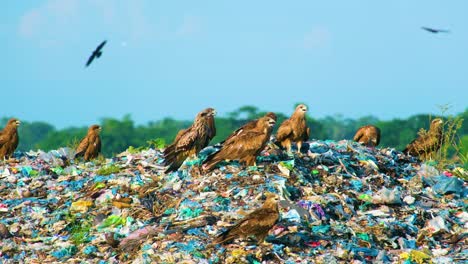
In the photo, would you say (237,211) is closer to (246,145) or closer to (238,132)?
(246,145)

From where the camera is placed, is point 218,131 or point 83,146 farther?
point 218,131

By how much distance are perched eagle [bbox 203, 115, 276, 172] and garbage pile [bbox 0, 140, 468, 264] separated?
8.4 inches

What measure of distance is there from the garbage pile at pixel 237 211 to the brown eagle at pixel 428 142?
3.80ft

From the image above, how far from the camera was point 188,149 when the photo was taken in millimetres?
13039

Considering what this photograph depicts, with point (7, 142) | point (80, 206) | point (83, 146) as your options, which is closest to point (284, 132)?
point (80, 206)

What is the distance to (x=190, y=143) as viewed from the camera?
13039 millimetres

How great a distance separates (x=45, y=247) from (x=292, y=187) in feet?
11.5

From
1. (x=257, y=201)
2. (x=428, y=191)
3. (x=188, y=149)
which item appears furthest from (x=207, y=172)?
(x=428, y=191)

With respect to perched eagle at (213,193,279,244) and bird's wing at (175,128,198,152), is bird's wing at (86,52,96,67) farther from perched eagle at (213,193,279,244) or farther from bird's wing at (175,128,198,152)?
perched eagle at (213,193,279,244)

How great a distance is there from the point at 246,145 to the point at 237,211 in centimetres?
137

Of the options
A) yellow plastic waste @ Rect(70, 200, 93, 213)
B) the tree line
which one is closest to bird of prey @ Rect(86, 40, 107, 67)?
yellow plastic waste @ Rect(70, 200, 93, 213)

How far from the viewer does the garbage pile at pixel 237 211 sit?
1042cm

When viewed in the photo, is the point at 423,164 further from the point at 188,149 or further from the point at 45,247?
the point at 45,247

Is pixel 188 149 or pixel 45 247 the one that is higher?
pixel 188 149
